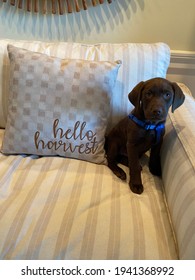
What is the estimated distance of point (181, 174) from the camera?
87 cm

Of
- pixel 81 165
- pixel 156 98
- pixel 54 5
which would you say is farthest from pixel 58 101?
pixel 54 5

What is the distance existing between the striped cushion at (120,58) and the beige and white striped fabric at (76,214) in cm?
32

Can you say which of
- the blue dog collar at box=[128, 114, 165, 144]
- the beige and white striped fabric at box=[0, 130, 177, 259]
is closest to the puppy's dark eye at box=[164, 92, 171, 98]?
the blue dog collar at box=[128, 114, 165, 144]

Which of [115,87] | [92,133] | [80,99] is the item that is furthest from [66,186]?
[115,87]

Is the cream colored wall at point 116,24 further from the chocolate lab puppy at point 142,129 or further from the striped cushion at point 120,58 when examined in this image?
the chocolate lab puppy at point 142,129

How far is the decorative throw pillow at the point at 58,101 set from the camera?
42.3 inches

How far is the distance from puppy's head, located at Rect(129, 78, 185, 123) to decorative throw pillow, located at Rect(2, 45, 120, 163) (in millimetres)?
137

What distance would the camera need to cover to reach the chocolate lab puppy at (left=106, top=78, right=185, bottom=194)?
100 centimetres

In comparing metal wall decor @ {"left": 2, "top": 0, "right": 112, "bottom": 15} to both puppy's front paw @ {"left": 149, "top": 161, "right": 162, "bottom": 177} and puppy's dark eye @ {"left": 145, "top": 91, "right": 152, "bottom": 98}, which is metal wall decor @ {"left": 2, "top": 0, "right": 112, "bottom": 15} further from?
puppy's front paw @ {"left": 149, "top": 161, "right": 162, "bottom": 177}

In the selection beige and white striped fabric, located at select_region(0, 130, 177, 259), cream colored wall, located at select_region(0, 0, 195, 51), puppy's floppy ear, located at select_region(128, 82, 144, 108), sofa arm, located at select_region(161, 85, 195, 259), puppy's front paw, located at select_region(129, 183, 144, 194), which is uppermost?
cream colored wall, located at select_region(0, 0, 195, 51)

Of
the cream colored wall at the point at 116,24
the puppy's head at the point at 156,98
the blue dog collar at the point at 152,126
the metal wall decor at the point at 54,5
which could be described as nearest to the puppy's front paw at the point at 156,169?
the blue dog collar at the point at 152,126
